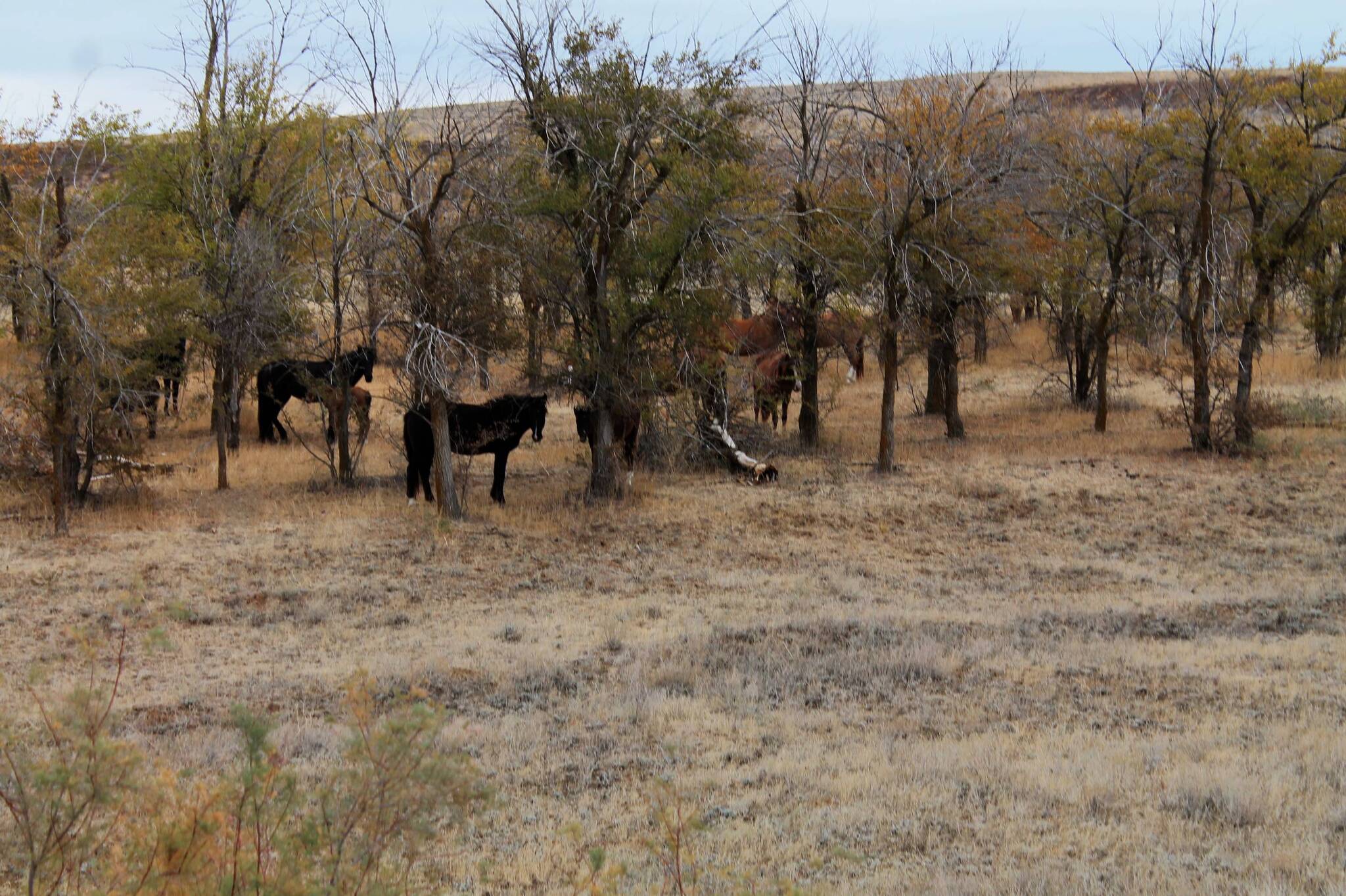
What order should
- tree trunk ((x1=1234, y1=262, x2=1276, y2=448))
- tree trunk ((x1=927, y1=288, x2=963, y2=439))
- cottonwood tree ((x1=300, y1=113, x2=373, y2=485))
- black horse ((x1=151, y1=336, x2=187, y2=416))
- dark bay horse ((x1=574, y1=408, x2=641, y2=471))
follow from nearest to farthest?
cottonwood tree ((x1=300, y1=113, x2=373, y2=485)) < dark bay horse ((x1=574, y1=408, x2=641, y2=471)) < black horse ((x1=151, y1=336, x2=187, y2=416)) < tree trunk ((x1=1234, y1=262, x2=1276, y2=448)) < tree trunk ((x1=927, y1=288, x2=963, y2=439))

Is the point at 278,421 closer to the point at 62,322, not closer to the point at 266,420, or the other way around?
the point at 266,420

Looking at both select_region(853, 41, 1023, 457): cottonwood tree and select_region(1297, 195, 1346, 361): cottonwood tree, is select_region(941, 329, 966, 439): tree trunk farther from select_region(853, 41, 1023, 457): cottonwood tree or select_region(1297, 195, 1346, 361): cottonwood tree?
select_region(1297, 195, 1346, 361): cottonwood tree

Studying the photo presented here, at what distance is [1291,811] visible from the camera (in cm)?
709

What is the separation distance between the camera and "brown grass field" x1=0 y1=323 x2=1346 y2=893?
6.91m

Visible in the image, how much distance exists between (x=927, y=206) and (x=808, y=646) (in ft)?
34.9

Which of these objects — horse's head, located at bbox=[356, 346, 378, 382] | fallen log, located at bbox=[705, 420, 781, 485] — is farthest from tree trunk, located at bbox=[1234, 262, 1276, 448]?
horse's head, located at bbox=[356, 346, 378, 382]

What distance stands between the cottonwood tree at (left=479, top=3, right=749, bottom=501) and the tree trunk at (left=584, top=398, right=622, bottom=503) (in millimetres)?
135

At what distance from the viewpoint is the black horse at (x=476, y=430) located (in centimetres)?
1798

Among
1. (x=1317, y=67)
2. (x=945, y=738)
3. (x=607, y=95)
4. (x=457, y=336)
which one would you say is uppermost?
(x=1317, y=67)

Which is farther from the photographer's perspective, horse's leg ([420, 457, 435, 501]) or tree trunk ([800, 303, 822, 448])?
tree trunk ([800, 303, 822, 448])

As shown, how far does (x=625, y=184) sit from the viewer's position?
17.2m

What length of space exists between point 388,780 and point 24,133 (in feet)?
111

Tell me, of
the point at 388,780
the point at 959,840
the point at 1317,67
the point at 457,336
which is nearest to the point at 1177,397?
the point at 1317,67

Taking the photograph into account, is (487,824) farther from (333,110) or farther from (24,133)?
(24,133)
